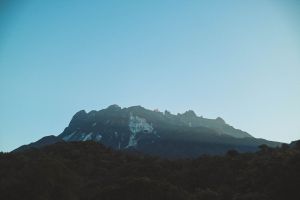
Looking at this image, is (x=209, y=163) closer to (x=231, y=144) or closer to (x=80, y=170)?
(x=80, y=170)

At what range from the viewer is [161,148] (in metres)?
174

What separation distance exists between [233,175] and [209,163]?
8953 millimetres

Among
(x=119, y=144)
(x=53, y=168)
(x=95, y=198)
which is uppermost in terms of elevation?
(x=119, y=144)

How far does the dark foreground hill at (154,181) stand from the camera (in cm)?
3403

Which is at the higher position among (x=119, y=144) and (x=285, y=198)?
(x=119, y=144)

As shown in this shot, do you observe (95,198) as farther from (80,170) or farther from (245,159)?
(245,159)

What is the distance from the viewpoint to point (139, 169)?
60312mm

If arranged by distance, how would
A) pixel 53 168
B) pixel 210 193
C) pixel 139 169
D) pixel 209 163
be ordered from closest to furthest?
pixel 53 168
pixel 210 193
pixel 139 169
pixel 209 163

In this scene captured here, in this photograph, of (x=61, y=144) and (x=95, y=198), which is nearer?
(x=95, y=198)

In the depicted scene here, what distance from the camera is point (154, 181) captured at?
38.3 meters

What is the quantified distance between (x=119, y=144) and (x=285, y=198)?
6015 inches

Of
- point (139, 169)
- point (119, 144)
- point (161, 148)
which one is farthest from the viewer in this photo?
point (119, 144)

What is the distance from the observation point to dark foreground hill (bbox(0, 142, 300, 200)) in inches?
1340

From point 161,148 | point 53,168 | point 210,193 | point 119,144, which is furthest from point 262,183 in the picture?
point 119,144
